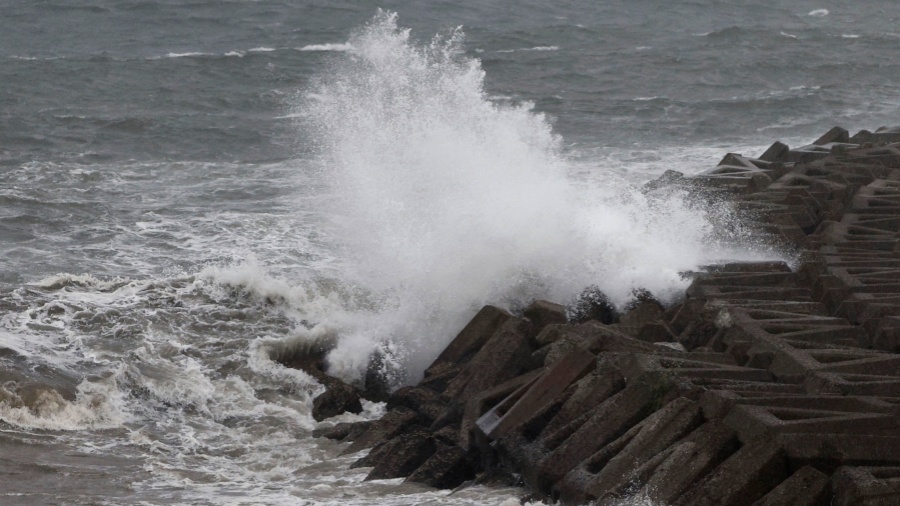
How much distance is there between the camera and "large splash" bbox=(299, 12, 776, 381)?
43.0 feet

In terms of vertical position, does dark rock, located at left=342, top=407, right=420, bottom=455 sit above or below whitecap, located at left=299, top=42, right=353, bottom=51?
below

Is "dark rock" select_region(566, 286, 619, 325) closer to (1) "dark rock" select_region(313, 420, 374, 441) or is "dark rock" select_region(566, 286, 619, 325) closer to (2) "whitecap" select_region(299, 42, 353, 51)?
(1) "dark rock" select_region(313, 420, 374, 441)

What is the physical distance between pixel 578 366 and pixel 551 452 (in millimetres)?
996

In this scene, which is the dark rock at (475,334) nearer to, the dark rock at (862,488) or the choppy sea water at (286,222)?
the choppy sea water at (286,222)

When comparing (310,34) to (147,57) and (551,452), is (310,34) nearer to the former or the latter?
(147,57)

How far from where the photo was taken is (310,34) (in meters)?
37.6

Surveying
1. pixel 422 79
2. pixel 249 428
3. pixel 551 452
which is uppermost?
pixel 422 79

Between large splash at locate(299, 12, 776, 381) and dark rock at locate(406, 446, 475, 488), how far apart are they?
3.01m

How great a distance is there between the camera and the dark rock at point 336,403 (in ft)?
38.9

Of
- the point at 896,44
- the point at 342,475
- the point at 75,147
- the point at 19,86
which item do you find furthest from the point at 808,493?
the point at 896,44

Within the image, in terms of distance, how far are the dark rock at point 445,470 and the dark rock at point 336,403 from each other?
243 cm

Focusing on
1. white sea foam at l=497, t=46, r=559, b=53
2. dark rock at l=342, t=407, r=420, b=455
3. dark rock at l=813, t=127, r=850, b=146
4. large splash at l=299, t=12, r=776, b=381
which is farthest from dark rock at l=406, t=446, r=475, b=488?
white sea foam at l=497, t=46, r=559, b=53

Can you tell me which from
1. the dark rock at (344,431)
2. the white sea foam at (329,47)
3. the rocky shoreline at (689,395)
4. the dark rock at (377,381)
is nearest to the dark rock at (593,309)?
the rocky shoreline at (689,395)

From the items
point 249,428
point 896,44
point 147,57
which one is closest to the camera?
point 249,428
